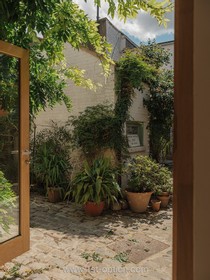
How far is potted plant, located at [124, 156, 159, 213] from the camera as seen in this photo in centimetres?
402

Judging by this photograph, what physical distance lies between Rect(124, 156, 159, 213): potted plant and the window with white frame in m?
0.71

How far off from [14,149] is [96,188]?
5.59 ft

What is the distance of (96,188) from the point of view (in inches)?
150

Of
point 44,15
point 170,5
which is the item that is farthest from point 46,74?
point 170,5

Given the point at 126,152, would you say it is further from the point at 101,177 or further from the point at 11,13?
the point at 11,13

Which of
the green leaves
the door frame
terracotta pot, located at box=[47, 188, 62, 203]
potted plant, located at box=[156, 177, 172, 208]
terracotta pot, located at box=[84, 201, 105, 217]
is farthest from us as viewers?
terracotta pot, located at box=[47, 188, 62, 203]

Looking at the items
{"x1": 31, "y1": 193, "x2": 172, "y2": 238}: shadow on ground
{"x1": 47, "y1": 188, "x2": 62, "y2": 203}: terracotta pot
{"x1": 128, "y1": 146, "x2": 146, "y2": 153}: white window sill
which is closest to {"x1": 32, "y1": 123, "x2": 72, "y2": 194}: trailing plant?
{"x1": 47, "y1": 188, "x2": 62, "y2": 203}: terracotta pot

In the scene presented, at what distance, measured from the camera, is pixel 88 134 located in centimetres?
453

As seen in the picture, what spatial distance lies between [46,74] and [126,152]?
218 cm

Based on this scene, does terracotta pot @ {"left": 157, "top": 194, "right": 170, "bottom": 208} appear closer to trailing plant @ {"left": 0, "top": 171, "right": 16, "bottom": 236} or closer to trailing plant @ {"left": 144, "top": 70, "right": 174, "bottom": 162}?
trailing plant @ {"left": 144, "top": 70, "right": 174, "bottom": 162}

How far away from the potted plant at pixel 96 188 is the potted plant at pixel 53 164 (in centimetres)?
76

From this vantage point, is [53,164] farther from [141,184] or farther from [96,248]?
[96,248]

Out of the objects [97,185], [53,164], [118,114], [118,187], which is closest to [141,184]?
[118,187]

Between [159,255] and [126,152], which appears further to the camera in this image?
[126,152]
